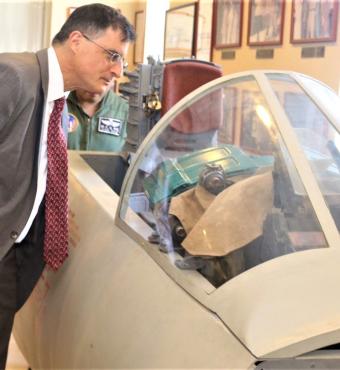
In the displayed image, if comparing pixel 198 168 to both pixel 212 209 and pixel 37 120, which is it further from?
pixel 37 120

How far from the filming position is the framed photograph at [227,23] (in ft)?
14.4

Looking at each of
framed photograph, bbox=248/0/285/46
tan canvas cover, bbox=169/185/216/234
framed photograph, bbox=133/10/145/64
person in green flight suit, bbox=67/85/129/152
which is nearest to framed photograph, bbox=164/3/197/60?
framed photograph, bbox=133/10/145/64

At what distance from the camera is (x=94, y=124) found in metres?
2.85

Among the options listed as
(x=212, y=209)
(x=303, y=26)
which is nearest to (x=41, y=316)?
(x=212, y=209)

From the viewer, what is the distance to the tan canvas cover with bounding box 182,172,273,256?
1248mm

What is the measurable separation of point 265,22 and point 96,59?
2522mm

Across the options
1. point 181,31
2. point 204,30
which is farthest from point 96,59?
point 181,31

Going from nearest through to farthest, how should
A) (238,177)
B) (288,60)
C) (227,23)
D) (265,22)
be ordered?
(238,177) → (288,60) → (265,22) → (227,23)

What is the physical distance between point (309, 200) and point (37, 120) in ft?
2.82

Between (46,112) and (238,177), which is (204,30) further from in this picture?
(238,177)

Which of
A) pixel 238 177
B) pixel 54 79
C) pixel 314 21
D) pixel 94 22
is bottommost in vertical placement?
pixel 238 177

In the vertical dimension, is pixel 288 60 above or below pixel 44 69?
above

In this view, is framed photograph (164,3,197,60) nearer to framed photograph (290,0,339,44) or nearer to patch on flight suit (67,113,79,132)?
framed photograph (290,0,339,44)

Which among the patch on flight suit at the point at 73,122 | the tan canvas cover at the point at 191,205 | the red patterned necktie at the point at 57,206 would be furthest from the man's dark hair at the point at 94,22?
the patch on flight suit at the point at 73,122
